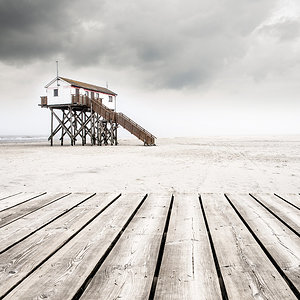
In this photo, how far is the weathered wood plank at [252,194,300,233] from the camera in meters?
3.06

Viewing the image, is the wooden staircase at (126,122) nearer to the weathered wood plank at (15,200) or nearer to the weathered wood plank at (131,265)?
the weathered wood plank at (15,200)

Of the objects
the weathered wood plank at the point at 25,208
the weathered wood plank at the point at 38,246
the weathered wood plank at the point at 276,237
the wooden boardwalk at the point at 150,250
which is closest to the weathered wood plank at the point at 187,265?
the wooden boardwalk at the point at 150,250

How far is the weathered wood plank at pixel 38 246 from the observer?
6.38 ft

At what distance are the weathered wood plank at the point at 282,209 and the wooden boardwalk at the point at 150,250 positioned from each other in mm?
12

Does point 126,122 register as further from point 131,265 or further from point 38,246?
point 131,265

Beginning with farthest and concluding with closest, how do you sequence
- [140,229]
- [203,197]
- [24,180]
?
[24,180]
[203,197]
[140,229]

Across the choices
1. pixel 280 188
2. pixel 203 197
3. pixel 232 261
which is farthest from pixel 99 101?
pixel 232 261

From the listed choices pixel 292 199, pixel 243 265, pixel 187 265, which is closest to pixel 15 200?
pixel 187 265

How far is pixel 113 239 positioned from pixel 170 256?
62 centimetres

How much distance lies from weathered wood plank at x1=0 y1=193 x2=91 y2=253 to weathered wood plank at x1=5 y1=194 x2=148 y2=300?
539mm

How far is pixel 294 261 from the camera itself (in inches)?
82.7

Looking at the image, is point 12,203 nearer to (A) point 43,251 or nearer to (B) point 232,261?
(A) point 43,251

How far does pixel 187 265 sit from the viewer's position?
2.04m

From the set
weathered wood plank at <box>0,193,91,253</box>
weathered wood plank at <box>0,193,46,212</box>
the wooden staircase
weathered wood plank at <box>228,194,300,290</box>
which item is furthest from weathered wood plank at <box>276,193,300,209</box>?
the wooden staircase
